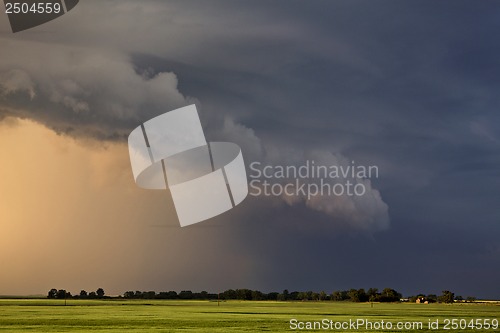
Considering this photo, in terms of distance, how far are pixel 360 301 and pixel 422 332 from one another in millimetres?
118098

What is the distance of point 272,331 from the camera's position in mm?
45469

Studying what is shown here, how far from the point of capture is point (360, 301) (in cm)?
16362

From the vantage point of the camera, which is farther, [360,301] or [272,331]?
[360,301]

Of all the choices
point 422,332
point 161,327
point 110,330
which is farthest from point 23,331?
point 422,332

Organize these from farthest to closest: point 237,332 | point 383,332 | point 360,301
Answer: point 360,301
point 383,332
point 237,332

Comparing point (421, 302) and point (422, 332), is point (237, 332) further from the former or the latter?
point (421, 302)

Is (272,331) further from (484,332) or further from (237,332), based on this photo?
(484,332)

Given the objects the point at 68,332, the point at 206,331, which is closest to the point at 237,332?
the point at 206,331

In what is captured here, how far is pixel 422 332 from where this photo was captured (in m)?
48.9

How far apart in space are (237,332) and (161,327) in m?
7.93

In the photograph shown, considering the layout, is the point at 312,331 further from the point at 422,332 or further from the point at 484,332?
the point at 484,332

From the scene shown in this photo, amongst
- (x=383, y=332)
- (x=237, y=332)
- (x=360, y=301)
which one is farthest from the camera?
(x=360, y=301)

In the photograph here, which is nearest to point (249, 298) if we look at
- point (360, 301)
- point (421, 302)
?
point (360, 301)

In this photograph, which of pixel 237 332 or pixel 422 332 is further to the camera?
pixel 422 332
